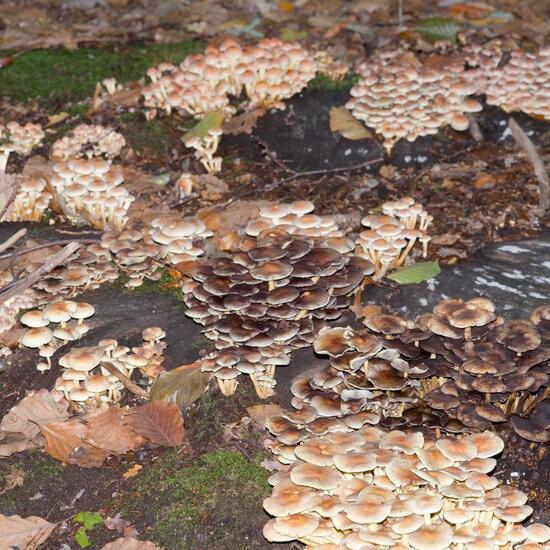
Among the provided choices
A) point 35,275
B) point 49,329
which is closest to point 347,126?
point 35,275

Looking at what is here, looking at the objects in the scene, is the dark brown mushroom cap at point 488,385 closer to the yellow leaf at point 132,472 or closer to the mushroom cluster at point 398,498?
the mushroom cluster at point 398,498

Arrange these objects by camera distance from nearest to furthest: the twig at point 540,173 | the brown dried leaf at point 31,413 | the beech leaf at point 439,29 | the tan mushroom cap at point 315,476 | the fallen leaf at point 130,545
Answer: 1. the tan mushroom cap at point 315,476
2. the fallen leaf at point 130,545
3. the brown dried leaf at point 31,413
4. the twig at point 540,173
5. the beech leaf at point 439,29

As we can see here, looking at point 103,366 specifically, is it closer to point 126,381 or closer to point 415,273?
point 126,381

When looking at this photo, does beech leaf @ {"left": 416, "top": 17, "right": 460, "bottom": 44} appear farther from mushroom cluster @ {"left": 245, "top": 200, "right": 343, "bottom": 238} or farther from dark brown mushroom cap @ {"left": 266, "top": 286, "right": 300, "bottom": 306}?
dark brown mushroom cap @ {"left": 266, "top": 286, "right": 300, "bottom": 306}

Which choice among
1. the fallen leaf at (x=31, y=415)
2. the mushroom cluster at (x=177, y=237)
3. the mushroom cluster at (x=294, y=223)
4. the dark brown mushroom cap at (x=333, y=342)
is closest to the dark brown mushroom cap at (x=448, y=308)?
the dark brown mushroom cap at (x=333, y=342)

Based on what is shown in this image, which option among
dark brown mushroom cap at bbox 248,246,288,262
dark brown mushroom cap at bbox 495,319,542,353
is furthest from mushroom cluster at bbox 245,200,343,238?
dark brown mushroom cap at bbox 495,319,542,353

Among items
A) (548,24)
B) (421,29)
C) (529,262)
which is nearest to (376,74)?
(421,29)
